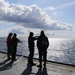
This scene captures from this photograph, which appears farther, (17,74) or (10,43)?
(10,43)

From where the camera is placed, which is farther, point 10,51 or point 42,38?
point 10,51

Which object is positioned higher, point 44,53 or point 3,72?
point 44,53

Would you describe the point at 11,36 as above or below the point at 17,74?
above

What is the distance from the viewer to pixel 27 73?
10.2 metres

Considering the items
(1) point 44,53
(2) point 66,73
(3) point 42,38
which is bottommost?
(2) point 66,73

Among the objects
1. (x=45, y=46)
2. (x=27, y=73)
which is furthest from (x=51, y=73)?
(x=45, y=46)

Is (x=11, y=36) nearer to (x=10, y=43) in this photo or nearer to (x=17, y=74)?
(x=10, y=43)

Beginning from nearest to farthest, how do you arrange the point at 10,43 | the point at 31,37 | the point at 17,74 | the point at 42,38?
the point at 17,74 → the point at 42,38 → the point at 31,37 → the point at 10,43

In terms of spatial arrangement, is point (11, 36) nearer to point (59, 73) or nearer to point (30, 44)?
point (30, 44)

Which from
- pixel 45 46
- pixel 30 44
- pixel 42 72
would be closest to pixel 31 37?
pixel 30 44

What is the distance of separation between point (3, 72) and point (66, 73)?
129 inches

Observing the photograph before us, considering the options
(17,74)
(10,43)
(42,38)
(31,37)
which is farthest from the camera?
(10,43)

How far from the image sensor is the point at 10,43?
50.4 ft

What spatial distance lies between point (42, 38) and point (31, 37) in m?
1.24
